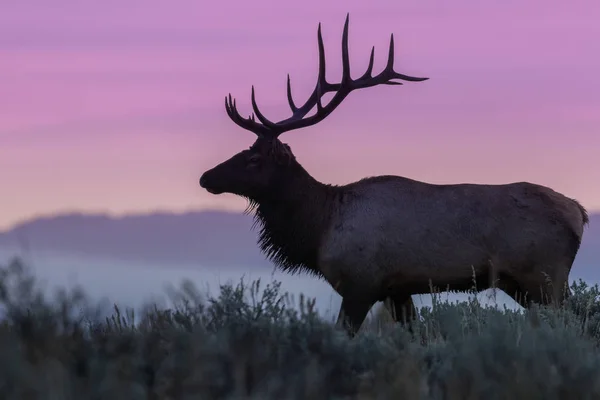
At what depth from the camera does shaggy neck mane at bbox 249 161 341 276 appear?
11.1 meters

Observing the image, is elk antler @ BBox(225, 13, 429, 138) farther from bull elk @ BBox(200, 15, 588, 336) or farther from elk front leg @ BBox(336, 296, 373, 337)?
elk front leg @ BBox(336, 296, 373, 337)

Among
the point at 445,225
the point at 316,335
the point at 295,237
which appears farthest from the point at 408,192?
Result: the point at 316,335

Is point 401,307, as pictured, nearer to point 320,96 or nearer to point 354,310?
point 354,310

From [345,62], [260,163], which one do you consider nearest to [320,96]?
[345,62]

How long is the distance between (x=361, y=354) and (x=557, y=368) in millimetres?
1090

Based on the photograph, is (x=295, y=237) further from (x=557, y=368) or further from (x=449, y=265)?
(x=557, y=368)

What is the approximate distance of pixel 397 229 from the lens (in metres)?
10.6

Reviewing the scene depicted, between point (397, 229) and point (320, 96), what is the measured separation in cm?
198

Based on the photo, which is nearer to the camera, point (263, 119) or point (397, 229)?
point (397, 229)

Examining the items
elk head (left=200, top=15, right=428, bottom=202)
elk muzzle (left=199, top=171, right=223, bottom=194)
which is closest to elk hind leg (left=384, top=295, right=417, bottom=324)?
elk head (left=200, top=15, right=428, bottom=202)

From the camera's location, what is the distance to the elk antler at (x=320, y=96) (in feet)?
36.8

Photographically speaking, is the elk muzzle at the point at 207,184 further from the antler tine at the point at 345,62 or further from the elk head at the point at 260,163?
the antler tine at the point at 345,62

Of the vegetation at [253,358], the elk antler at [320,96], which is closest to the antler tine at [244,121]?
the elk antler at [320,96]

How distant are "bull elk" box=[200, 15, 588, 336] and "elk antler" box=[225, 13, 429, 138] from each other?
0.07 feet
